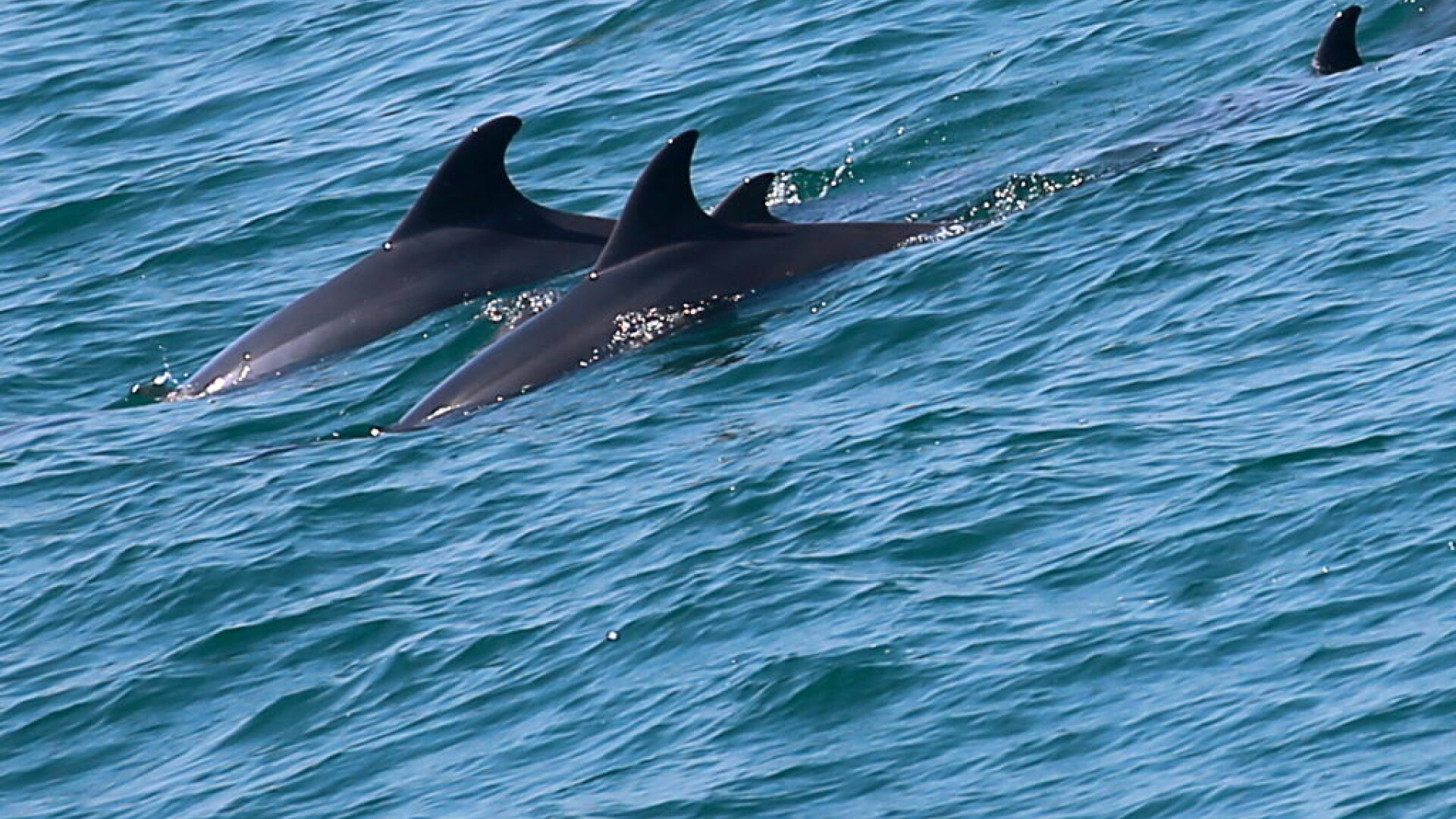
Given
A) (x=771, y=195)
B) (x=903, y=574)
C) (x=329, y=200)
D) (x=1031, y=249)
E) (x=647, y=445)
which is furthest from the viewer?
(x=329, y=200)

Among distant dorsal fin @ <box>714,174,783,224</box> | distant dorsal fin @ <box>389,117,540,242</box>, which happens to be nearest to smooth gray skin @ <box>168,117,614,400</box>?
distant dorsal fin @ <box>389,117,540,242</box>

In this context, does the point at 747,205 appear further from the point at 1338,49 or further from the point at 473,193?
the point at 1338,49

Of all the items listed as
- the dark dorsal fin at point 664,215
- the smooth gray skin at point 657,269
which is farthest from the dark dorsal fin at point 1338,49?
the dark dorsal fin at point 664,215

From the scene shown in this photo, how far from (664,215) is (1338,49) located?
4.55 meters

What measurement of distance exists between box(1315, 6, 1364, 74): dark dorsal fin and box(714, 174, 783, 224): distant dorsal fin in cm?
373

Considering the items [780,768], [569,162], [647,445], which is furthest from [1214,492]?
[569,162]

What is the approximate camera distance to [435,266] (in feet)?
56.7

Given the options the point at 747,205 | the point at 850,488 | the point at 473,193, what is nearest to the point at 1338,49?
the point at 747,205

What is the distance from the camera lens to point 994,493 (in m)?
12.2

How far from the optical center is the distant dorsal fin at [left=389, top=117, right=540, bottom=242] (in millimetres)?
16781

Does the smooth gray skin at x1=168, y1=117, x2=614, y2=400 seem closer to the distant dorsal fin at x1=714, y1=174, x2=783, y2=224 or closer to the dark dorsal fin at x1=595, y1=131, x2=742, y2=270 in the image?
the dark dorsal fin at x1=595, y1=131, x2=742, y2=270

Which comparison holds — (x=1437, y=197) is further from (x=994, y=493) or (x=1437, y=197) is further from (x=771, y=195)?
(x=771, y=195)

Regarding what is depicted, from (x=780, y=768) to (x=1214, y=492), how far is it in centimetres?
248

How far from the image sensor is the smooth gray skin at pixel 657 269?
50.3 ft
